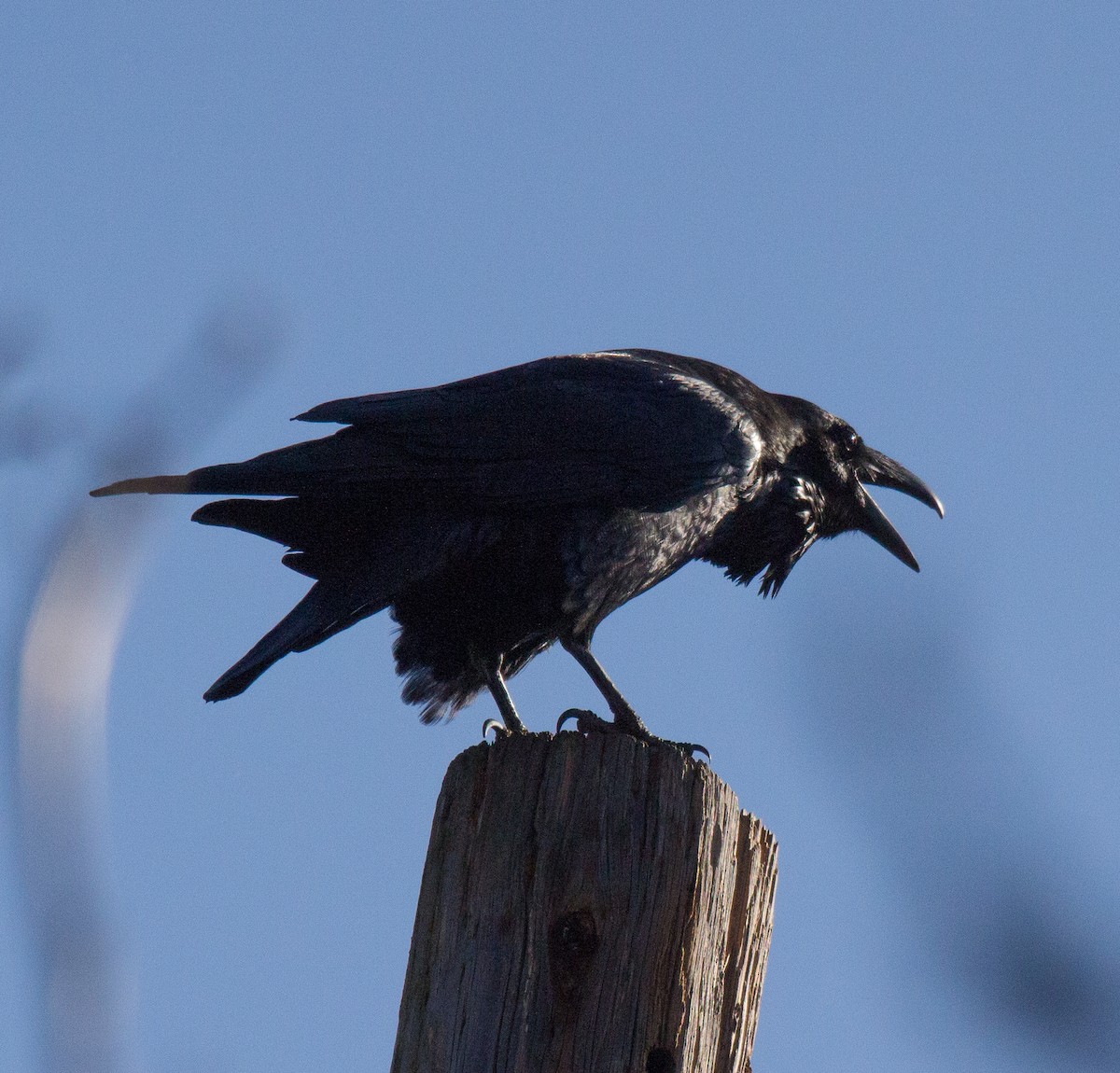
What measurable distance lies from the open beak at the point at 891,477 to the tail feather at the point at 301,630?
8.37ft

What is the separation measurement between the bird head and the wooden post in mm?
2702

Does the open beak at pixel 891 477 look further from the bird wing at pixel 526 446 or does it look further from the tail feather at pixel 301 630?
the tail feather at pixel 301 630

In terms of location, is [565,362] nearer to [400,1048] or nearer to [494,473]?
[494,473]

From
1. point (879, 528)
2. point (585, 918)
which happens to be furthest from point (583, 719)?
point (879, 528)

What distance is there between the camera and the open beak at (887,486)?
6.16 meters

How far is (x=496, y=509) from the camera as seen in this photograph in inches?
185

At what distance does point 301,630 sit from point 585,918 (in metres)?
1.73

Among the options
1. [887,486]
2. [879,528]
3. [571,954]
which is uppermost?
[887,486]

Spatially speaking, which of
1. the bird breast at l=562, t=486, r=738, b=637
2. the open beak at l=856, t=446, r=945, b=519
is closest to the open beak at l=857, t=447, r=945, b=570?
the open beak at l=856, t=446, r=945, b=519

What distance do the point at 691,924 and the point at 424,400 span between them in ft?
7.92

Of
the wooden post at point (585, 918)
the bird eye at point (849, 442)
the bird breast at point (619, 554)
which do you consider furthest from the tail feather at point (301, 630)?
the bird eye at point (849, 442)

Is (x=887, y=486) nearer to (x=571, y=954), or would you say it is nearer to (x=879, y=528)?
(x=879, y=528)

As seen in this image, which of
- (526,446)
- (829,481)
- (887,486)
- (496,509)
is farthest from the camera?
(887,486)

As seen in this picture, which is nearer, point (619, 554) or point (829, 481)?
point (619, 554)
